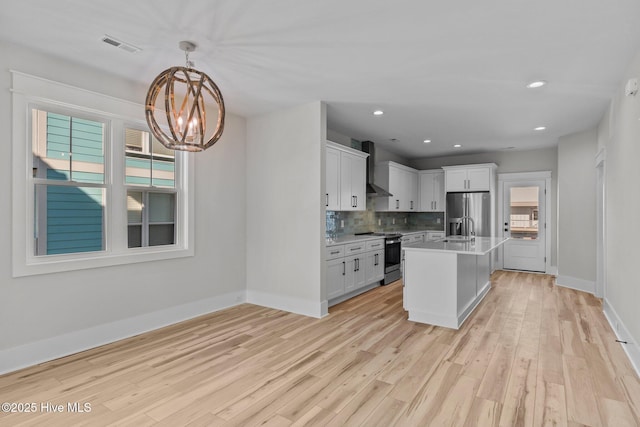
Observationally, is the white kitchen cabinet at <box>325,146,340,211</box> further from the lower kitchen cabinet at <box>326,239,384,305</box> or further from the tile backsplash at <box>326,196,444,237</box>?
the lower kitchen cabinet at <box>326,239,384,305</box>

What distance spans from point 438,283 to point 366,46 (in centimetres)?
258

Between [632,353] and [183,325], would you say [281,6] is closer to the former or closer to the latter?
[183,325]

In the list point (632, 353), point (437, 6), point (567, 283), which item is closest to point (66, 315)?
point (437, 6)

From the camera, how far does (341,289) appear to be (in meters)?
4.67

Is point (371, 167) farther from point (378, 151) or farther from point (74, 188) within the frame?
Result: point (74, 188)

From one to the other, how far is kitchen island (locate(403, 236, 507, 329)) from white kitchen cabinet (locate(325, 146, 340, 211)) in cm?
142

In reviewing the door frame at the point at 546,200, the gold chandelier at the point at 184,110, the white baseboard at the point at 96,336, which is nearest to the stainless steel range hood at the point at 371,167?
the door frame at the point at 546,200

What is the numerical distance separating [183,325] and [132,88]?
2600 mm

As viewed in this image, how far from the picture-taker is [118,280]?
3.39 m

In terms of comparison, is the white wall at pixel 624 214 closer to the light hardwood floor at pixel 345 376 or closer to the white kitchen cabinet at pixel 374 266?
the light hardwood floor at pixel 345 376

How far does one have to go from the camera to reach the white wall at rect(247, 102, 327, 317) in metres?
4.15

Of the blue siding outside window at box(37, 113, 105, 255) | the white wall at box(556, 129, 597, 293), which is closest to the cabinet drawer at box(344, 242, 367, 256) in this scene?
the blue siding outside window at box(37, 113, 105, 255)

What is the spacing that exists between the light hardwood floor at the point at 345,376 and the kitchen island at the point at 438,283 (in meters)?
0.17

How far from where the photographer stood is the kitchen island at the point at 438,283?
3.72m
